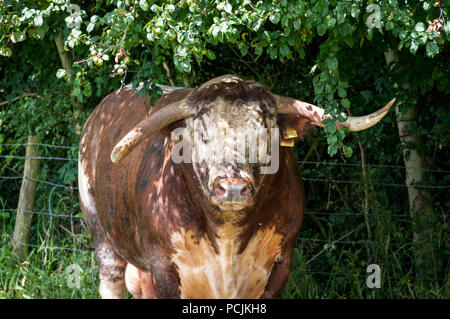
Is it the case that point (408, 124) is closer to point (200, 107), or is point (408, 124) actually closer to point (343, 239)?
point (343, 239)

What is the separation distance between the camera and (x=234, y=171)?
3.39 metres

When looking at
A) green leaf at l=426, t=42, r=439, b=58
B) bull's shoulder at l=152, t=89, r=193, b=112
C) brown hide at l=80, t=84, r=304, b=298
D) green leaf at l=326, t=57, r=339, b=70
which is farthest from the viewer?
bull's shoulder at l=152, t=89, r=193, b=112

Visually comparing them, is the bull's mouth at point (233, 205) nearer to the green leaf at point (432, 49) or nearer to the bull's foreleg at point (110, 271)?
the green leaf at point (432, 49)

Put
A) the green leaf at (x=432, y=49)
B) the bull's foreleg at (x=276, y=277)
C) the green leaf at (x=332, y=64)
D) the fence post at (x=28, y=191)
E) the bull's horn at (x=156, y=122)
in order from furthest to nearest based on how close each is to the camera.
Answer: the fence post at (x=28, y=191), the bull's foreleg at (x=276, y=277), the bull's horn at (x=156, y=122), the green leaf at (x=332, y=64), the green leaf at (x=432, y=49)

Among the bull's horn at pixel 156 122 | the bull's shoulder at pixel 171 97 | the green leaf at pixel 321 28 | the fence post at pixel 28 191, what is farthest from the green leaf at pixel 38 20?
the fence post at pixel 28 191

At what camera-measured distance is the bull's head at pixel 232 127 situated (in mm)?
3398

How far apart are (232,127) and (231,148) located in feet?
0.43

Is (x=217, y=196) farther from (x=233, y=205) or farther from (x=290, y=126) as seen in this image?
(x=290, y=126)

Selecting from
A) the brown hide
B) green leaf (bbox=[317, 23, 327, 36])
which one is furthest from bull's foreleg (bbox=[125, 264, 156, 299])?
green leaf (bbox=[317, 23, 327, 36])

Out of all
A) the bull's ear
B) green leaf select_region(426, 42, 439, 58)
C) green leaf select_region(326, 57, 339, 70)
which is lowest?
the bull's ear

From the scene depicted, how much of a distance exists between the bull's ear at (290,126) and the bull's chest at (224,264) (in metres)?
0.49

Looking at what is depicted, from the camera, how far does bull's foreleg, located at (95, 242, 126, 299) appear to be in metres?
4.97

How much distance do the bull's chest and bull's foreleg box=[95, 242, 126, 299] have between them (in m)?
1.21

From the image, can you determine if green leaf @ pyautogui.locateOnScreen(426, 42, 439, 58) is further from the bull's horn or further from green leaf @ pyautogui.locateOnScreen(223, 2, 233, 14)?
the bull's horn
